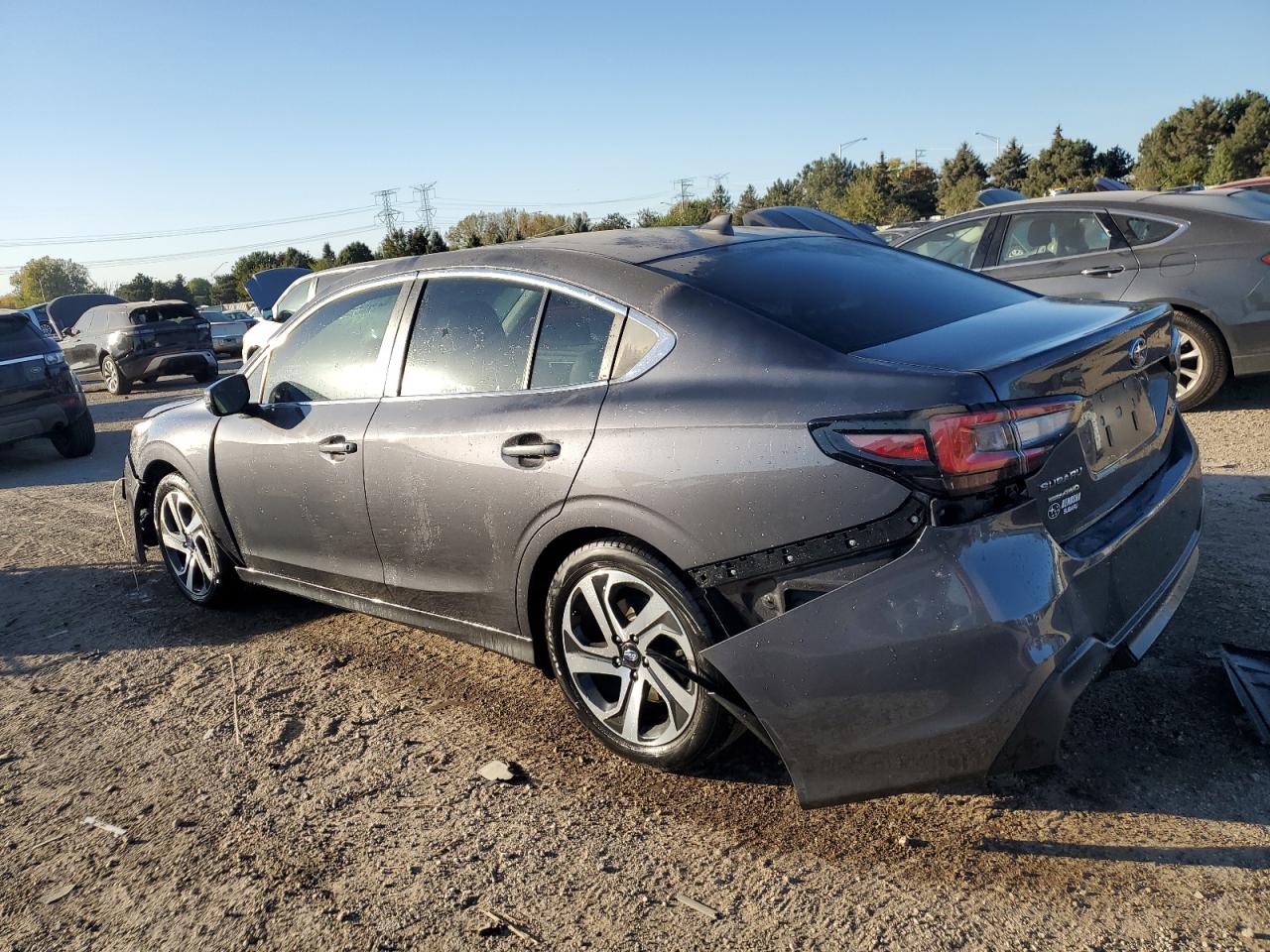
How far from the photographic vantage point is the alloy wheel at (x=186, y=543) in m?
4.96

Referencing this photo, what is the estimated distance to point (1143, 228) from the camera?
6.89 metres

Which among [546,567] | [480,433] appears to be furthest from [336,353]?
[546,567]

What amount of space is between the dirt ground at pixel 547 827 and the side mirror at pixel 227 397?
1.15 metres

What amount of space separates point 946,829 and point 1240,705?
3.59ft

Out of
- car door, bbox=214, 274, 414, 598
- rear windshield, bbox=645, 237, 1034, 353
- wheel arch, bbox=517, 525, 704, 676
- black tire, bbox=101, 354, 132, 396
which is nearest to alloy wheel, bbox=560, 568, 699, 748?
wheel arch, bbox=517, 525, 704, 676

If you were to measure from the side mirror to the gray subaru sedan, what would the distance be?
39cm

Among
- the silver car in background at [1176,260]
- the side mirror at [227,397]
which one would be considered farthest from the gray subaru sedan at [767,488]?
the silver car in background at [1176,260]

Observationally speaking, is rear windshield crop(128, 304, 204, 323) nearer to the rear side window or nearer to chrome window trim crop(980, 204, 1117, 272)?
chrome window trim crop(980, 204, 1117, 272)

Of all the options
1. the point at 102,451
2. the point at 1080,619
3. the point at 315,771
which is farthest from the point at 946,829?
the point at 102,451

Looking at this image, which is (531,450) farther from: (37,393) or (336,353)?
(37,393)

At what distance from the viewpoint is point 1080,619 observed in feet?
8.05

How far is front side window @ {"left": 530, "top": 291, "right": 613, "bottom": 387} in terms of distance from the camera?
124 inches

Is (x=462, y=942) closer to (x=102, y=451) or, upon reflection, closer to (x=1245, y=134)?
(x=102, y=451)

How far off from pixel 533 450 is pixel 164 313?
1806cm
